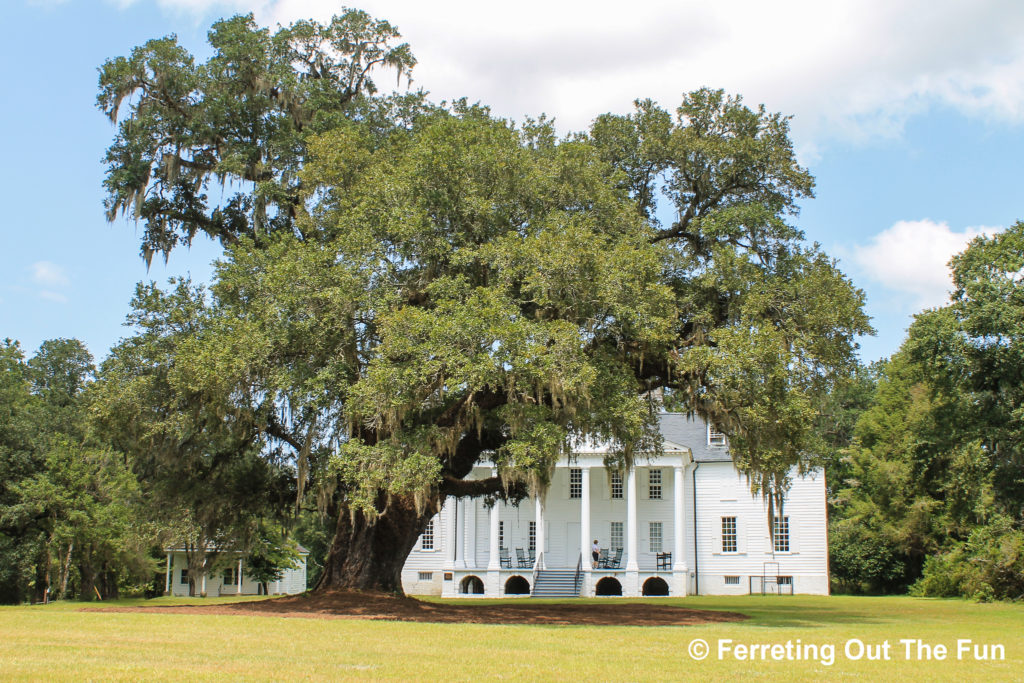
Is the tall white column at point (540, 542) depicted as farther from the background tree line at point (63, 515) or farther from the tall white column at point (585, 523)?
the background tree line at point (63, 515)

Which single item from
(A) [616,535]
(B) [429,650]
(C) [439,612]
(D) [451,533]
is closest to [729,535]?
(A) [616,535]

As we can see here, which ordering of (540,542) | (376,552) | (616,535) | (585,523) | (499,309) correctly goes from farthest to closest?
(616,535)
(540,542)
(585,523)
(376,552)
(499,309)

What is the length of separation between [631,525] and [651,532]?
2910 millimetres

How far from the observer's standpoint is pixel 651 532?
3944 cm

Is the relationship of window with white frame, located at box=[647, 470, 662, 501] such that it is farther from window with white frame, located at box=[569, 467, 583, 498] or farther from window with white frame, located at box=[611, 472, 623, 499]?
window with white frame, located at box=[569, 467, 583, 498]

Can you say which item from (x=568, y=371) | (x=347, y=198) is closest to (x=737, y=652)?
(x=568, y=371)

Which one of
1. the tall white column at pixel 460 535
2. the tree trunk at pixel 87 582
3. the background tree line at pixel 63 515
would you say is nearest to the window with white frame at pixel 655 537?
the tall white column at pixel 460 535

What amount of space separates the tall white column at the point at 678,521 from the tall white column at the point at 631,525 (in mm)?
1671

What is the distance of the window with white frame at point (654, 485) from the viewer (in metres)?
39.8

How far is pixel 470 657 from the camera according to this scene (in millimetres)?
10938

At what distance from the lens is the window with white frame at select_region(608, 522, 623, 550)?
39656mm

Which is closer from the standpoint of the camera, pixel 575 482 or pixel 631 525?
pixel 631 525

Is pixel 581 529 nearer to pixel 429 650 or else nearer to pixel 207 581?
pixel 207 581

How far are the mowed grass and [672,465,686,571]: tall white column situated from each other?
18.6 metres
